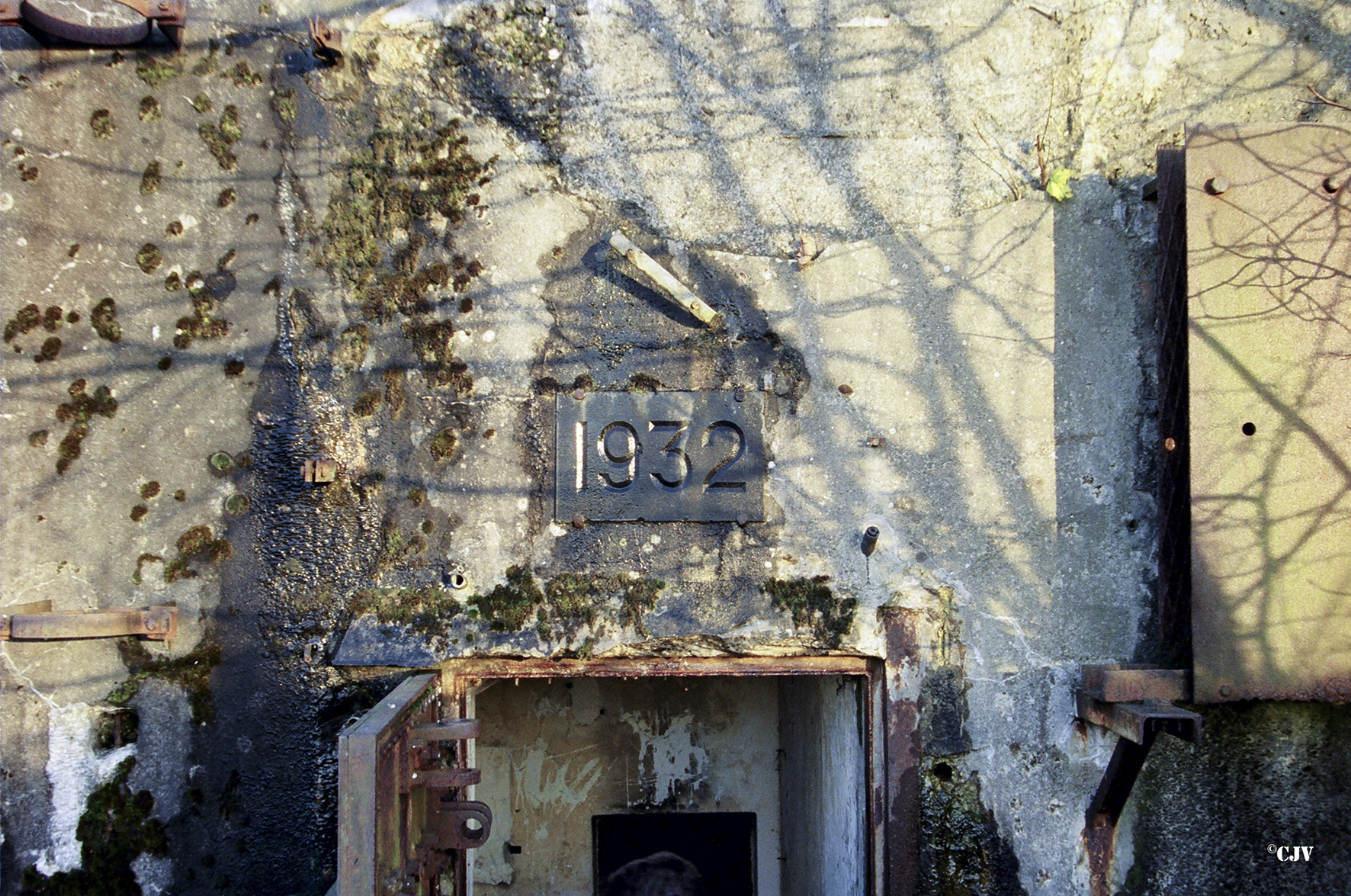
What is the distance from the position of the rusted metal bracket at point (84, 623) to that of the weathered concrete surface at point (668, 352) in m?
0.07

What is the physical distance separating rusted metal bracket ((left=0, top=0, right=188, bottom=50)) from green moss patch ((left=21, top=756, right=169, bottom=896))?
2629 mm

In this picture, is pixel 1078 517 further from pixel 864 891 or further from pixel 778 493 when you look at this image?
pixel 864 891

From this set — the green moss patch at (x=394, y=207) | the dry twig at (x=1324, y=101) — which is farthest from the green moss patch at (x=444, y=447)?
the dry twig at (x=1324, y=101)

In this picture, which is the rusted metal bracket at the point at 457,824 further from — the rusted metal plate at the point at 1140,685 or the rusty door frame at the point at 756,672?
the rusted metal plate at the point at 1140,685

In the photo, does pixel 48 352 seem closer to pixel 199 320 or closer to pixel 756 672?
pixel 199 320

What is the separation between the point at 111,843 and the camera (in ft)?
9.50

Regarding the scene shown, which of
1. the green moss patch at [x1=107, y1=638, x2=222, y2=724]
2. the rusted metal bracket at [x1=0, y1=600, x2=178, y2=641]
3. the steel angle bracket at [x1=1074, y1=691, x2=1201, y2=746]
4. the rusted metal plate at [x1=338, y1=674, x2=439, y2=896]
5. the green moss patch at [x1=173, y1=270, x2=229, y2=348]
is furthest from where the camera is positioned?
the green moss patch at [x1=173, y1=270, x2=229, y2=348]

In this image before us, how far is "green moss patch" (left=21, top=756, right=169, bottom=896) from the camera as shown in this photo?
288 centimetres

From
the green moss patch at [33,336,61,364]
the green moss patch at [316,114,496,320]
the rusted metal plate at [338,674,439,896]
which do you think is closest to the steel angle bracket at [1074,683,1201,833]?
the rusted metal plate at [338,674,439,896]

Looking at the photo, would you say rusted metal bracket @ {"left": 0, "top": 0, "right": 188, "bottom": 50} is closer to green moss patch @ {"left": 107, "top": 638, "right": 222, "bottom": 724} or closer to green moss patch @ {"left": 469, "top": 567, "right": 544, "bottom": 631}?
green moss patch @ {"left": 107, "top": 638, "right": 222, "bottom": 724}

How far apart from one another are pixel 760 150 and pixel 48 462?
9.30ft

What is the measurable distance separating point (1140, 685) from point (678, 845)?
3.10 meters

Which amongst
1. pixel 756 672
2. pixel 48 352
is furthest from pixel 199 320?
pixel 756 672

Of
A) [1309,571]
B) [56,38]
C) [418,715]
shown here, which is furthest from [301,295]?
[1309,571]
